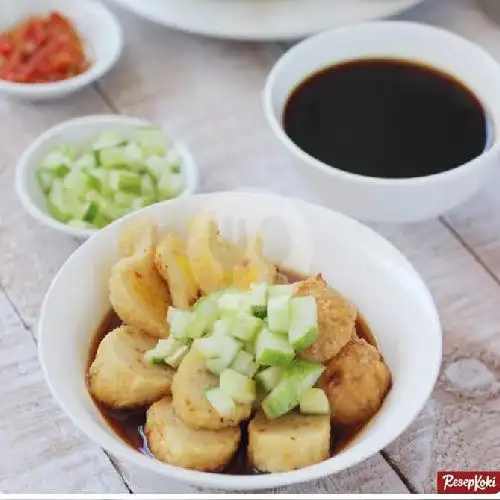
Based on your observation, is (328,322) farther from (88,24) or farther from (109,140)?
(88,24)

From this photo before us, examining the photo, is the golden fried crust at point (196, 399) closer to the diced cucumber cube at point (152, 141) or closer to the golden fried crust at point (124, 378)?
the golden fried crust at point (124, 378)

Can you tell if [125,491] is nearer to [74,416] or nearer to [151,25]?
[74,416]

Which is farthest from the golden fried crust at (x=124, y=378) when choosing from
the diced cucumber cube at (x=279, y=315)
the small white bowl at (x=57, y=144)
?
the small white bowl at (x=57, y=144)

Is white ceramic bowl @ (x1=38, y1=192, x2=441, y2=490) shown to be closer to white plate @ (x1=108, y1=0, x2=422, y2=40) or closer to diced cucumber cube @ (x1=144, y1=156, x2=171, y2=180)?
diced cucumber cube @ (x1=144, y1=156, x2=171, y2=180)

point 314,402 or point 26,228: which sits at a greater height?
point 314,402

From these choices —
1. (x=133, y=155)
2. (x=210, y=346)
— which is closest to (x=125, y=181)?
(x=133, y=155)

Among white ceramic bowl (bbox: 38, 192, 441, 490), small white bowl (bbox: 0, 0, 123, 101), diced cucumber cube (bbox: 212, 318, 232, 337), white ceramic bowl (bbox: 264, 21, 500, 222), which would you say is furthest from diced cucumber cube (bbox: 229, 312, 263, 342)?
small white bowl (bbox: 0, 0, 123, 101)
